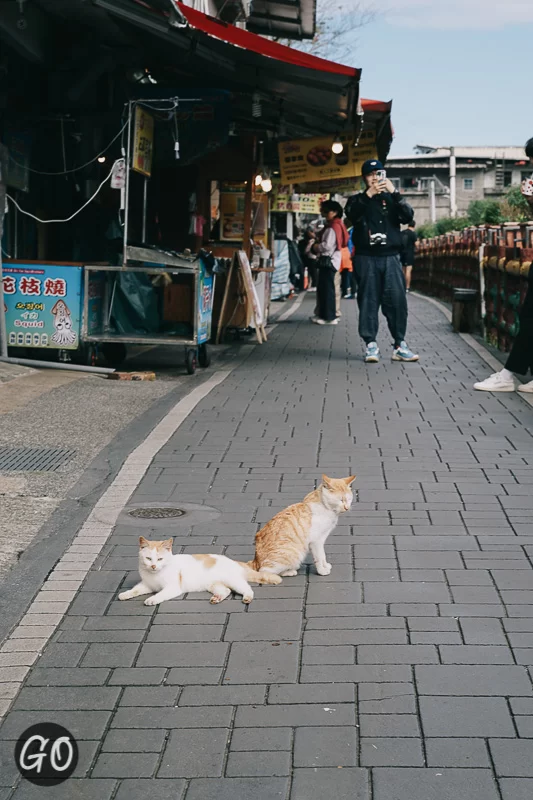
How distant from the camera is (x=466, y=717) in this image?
3.87m

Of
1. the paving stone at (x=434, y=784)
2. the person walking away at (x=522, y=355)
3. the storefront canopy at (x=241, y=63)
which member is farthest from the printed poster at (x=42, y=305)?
the paving stone at (x=434, y=784)

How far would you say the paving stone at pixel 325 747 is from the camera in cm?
358

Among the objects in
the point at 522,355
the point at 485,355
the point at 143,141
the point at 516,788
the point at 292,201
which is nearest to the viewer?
the point at 516,788

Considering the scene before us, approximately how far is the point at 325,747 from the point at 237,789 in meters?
0.37

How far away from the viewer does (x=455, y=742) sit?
12.1 ft

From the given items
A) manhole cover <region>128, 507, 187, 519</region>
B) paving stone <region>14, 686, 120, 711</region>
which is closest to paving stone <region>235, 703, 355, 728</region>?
paving stone <region>14, 686, 120, 711</region>

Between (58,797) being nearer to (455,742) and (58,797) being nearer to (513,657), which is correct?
(455,742)

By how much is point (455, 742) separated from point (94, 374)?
8.92 meters

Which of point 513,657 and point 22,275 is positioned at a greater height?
point 22,275

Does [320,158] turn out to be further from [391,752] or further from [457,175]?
[457,175]

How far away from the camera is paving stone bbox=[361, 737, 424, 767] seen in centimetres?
356

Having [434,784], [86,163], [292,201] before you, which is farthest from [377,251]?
[292,201]

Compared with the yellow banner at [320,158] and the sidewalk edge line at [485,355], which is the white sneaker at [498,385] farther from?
the yellow banner at [320,158]

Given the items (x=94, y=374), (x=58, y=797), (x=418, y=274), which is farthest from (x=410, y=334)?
(x=418, y=274)
